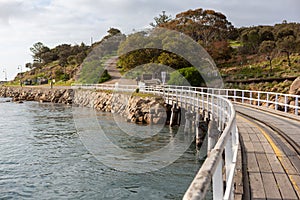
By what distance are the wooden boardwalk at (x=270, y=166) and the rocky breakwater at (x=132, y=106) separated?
2015 cm

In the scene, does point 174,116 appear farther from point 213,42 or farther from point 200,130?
point 213,42

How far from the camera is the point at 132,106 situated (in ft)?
117

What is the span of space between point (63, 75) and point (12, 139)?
88.6 meters

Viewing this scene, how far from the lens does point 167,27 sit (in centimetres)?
7181

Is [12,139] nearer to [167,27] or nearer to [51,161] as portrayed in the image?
[51,161]

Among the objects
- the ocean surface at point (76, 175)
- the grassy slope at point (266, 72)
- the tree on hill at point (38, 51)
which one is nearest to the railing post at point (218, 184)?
the ocean surface at point (76, 175)

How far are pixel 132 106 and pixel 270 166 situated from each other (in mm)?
29108

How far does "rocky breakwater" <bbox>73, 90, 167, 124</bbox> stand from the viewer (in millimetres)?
31845

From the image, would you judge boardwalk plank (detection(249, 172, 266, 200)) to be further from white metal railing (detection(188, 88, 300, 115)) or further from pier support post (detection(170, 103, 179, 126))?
pier support post (detection(170, 103, 179, 126))

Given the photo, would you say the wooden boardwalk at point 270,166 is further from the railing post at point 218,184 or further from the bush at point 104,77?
the bush at point 104,77

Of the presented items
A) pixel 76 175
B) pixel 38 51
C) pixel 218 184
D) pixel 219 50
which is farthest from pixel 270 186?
pixel 38 51

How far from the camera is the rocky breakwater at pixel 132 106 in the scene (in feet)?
104

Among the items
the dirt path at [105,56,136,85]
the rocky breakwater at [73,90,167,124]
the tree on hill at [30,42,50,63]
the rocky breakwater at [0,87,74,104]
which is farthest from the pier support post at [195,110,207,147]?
the tree on hill at [30,42,50,63]

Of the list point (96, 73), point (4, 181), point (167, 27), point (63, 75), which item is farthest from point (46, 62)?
point (4, 181)
